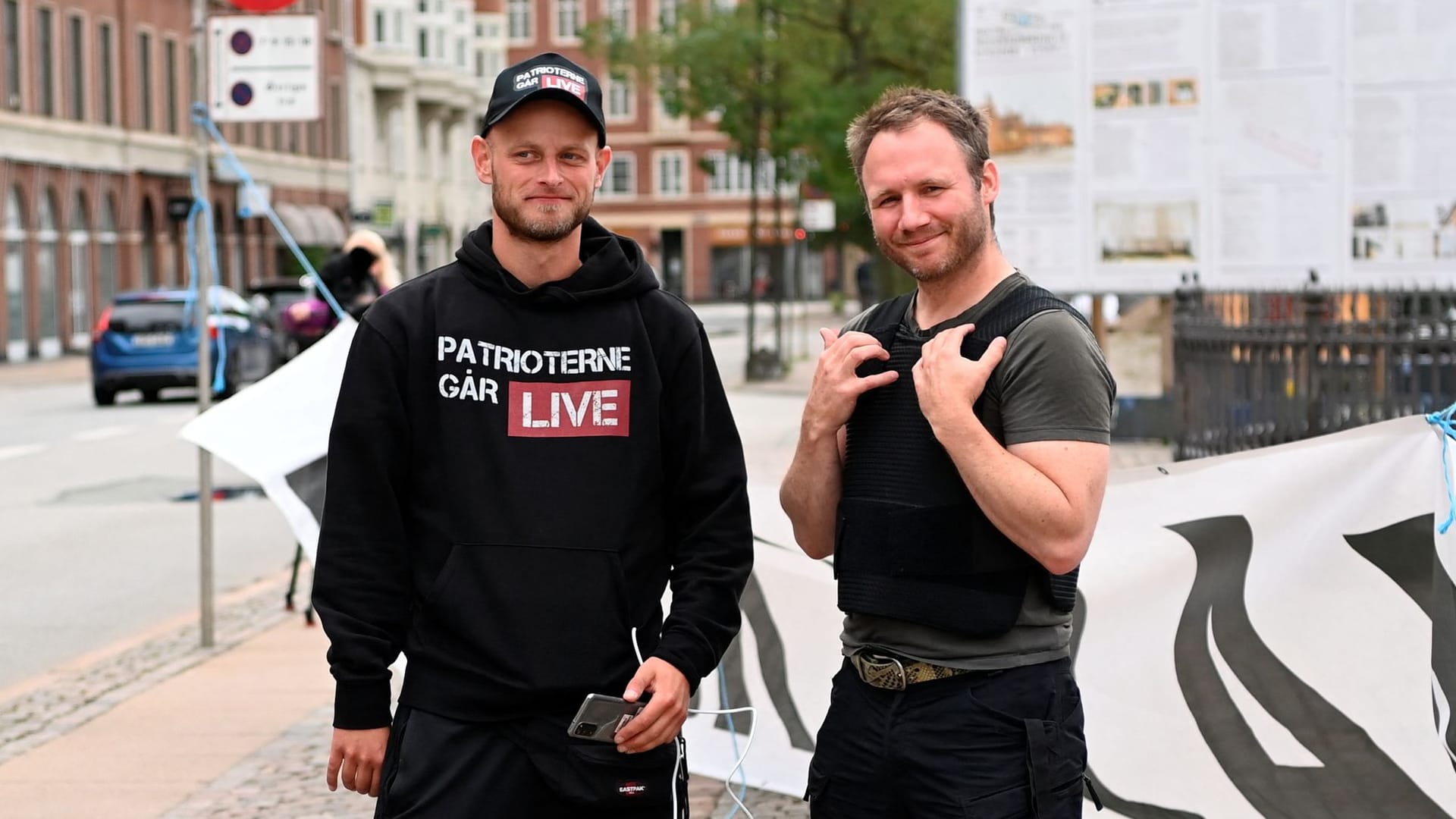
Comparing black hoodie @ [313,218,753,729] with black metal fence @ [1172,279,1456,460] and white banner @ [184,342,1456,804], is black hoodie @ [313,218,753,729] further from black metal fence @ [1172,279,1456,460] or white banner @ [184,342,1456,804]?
black metal fence @ [1172,279,1456,460]

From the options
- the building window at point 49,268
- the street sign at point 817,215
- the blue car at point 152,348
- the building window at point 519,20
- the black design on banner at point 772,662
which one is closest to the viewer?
the black design on banner at point 772,662

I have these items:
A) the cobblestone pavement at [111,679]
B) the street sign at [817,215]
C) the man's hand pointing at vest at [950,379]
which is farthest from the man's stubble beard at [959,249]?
the street sign at [817,215]

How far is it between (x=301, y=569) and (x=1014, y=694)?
29.7 ft

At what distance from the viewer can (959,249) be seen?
3.18 m

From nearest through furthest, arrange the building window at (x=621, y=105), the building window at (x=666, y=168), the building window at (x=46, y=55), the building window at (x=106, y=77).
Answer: the building window at (x=46, y=55)
the building window at (x=106, y=77)
the building window at (x=621, y=105)
the building window at (x=666, y=168)

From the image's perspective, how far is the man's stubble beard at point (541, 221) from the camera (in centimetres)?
329

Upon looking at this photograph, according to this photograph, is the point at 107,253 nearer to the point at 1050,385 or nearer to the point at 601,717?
the point at 601,717

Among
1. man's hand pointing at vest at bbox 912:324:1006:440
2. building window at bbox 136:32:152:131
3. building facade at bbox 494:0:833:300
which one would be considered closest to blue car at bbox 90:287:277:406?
man's hand pointing at vest at bbox 912:324:1006:440

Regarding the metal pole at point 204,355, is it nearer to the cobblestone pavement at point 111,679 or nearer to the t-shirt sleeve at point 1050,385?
the cobblestone pavement at point 111,679

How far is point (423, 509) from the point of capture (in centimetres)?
328

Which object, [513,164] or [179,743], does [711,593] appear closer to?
[513,164]

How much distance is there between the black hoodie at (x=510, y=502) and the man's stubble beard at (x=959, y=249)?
0.45 meters

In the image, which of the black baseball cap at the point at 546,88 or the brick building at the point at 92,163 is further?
the brick building at the point at 92,163

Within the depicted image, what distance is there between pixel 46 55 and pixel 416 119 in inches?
1415
